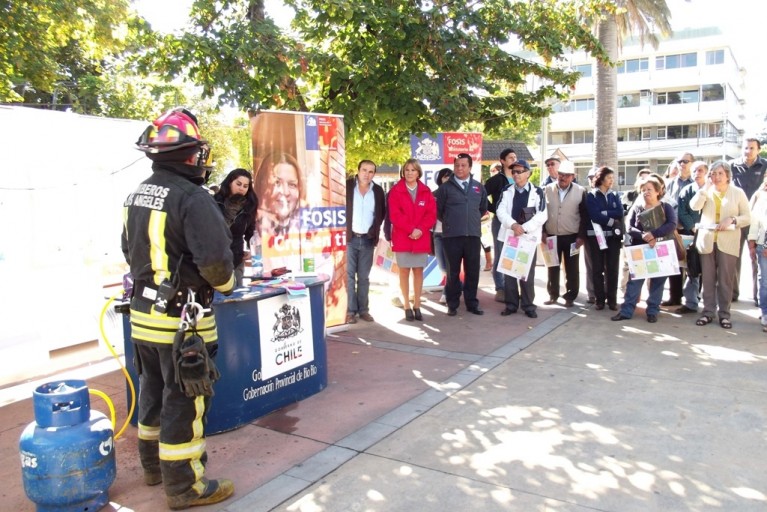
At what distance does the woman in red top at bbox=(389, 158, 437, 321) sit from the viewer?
7.48 metres

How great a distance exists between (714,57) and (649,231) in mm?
49352

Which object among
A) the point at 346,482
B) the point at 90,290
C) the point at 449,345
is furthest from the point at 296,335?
the point at 90,290

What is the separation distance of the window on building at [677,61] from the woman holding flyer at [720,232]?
1918 inches

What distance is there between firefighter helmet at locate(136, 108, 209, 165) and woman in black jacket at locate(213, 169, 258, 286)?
8.00 ft

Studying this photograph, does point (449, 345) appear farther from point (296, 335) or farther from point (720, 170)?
point (720, 170)

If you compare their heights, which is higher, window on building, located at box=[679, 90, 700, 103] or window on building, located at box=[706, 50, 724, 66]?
window on building, located at box=[706, 50, 724, 66]

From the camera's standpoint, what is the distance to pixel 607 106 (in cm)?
1753

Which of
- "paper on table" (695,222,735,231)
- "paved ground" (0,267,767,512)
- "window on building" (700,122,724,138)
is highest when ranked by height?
"window on building" (700,122,724,138)

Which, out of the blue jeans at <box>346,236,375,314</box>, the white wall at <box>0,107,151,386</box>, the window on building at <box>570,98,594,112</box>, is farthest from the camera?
the window on building at <box>570,98,594,112</box>

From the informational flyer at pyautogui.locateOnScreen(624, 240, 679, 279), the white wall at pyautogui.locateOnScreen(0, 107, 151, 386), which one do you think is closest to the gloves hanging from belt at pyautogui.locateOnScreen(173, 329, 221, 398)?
the white wall at pyautogui.locateOnScreen(0, 107, 151, 386)

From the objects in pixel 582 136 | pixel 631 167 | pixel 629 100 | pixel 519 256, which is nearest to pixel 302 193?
pixel 519 256

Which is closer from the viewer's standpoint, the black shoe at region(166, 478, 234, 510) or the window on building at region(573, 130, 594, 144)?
the black shoe at region(166, 478, 234, 510)

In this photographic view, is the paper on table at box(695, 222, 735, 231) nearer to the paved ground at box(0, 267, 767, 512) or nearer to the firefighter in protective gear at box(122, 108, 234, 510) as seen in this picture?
the paved ground at box(0, 267, 767, 512)

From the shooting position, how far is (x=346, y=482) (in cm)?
363
